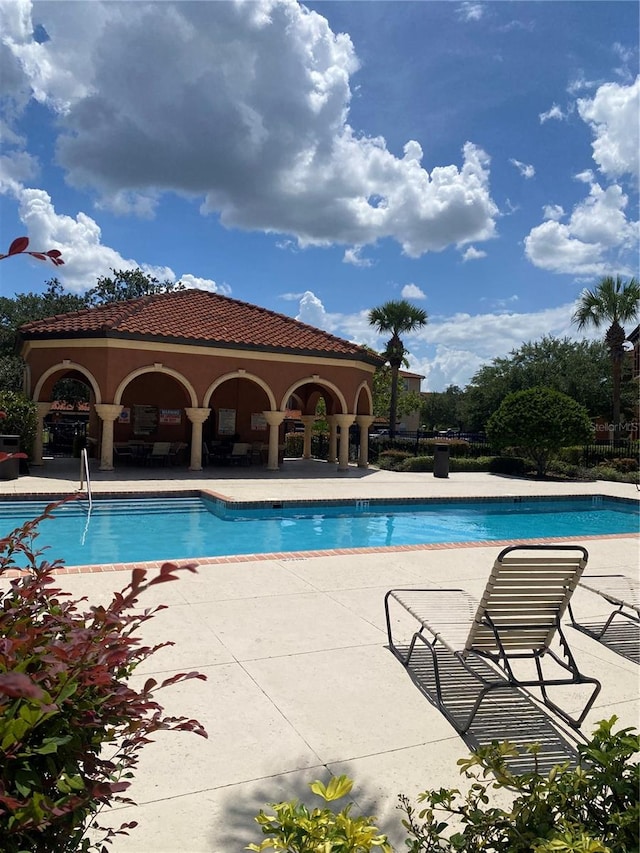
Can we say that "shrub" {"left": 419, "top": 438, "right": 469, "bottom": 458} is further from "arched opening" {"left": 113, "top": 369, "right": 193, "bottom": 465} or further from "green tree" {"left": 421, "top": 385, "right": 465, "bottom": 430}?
"green tree" {"left": 421, "top": 385, "right": 465, "bottom": 430}

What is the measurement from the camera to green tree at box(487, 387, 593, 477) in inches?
919

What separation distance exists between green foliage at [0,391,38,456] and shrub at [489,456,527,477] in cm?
1854

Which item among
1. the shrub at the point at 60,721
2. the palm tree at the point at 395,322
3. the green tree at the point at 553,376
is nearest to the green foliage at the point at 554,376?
the green tree at the point at 553,376

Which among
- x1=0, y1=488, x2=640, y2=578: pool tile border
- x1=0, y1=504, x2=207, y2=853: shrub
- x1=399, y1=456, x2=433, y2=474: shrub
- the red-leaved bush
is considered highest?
the red-leaved bush

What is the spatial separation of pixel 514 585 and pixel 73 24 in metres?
5.57

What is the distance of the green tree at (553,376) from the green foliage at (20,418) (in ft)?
115

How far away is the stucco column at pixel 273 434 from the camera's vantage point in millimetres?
21656

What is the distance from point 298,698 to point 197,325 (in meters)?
18.2

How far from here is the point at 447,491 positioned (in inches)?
729

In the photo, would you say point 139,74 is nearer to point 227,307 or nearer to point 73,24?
point 73,24

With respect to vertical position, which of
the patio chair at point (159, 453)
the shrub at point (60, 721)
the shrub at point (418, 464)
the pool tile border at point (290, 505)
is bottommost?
the pool tile border at point (290, 505)

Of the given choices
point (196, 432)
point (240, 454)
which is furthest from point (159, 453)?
point (240, 454)

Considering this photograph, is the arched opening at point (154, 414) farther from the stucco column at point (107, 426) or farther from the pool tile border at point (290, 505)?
the pool tile border at point (290, 505)

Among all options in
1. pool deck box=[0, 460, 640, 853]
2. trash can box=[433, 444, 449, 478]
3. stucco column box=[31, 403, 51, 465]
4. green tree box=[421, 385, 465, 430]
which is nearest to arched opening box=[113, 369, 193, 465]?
stucco column box=[31, 403, 51, 465]
